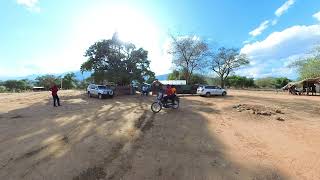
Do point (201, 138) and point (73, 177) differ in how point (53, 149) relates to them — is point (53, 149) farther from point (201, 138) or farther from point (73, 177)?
point (201, 138)

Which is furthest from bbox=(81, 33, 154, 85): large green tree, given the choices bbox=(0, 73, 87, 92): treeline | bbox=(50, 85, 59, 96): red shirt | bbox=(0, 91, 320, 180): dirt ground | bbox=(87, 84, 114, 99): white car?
bbox=(0, 73, 87, 92): treeline

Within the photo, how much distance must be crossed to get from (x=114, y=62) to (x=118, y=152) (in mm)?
36607

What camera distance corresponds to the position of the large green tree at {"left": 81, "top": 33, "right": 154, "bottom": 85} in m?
45.5

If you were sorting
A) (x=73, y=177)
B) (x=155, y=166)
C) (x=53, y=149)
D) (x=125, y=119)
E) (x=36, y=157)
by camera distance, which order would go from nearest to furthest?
(x=73, y=177)
(x=155, y=166)
(x=36, y=157)
(x=53, y=149)
(x=125, y=119)

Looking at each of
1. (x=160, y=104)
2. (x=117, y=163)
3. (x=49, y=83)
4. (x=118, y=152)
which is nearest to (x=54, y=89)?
(x=160, y=104)

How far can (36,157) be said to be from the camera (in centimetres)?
947

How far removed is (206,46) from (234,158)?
4963 centimetres

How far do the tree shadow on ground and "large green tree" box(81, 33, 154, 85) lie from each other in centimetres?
2964

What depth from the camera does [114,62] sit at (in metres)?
45.8

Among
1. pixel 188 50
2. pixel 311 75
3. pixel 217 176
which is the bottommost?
pixel 217 176

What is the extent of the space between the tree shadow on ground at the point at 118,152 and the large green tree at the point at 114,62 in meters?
29.6

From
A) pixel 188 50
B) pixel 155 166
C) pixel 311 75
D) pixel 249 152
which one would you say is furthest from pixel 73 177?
pixel 311 75

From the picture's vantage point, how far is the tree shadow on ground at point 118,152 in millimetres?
8156

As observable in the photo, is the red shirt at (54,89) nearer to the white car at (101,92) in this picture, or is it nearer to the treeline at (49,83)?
the white car at (101,92)
